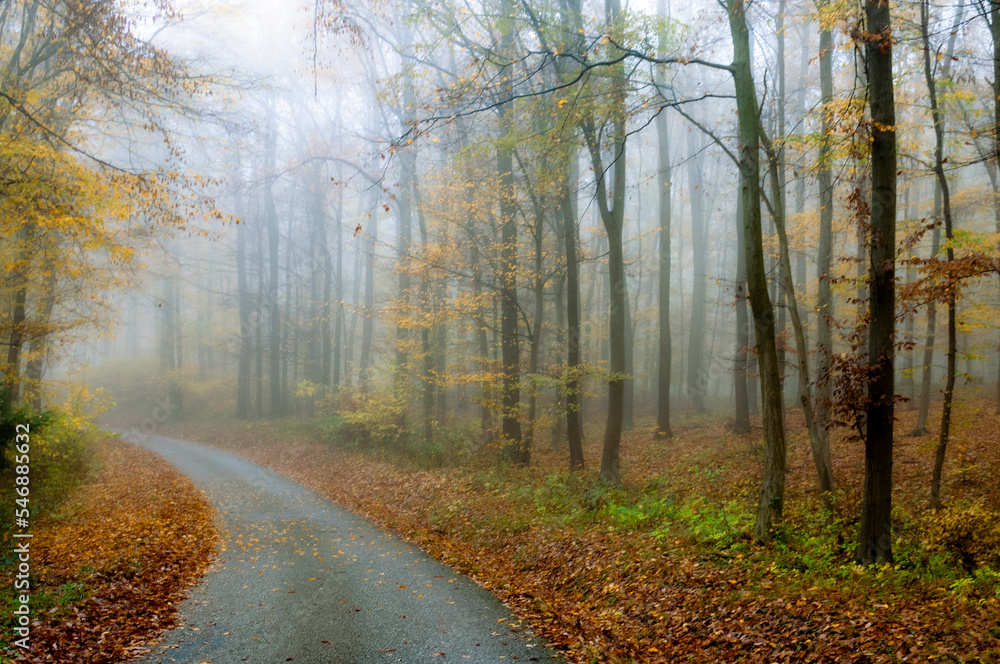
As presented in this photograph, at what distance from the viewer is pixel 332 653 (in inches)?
203

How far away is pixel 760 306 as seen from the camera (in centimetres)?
725

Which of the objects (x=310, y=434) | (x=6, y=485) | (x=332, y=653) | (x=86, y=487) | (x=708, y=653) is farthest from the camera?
(x=310, y=434)

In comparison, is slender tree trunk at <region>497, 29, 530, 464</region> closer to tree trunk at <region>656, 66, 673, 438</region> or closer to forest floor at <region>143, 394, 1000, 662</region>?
forest floor at <region>143, 394, 1000, 662</region>

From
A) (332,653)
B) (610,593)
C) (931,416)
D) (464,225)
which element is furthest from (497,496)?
(931,416)

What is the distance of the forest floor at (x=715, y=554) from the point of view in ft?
15.5

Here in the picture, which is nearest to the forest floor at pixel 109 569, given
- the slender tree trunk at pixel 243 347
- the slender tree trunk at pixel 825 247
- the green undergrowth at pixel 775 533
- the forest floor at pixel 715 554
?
the forest floor at pixel 715 554

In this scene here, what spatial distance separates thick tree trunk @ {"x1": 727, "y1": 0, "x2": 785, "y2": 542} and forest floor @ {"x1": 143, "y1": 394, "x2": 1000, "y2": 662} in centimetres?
45

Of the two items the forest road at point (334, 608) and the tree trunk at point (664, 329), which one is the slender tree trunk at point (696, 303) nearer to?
the tree trunk at point (664, 329)

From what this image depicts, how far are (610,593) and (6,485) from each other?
9977 mm

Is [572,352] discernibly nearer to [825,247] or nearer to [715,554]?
[825,247]

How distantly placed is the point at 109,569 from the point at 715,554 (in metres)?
7.10

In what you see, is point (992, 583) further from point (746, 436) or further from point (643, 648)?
point (746, 436)

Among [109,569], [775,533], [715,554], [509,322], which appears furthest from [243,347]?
[775,533]

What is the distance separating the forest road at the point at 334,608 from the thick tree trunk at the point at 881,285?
3.93 metres
